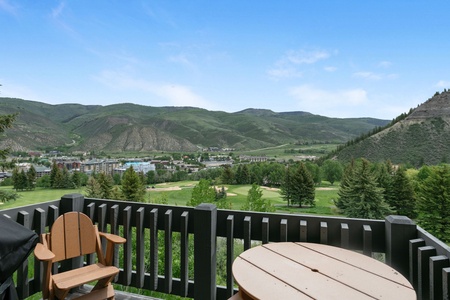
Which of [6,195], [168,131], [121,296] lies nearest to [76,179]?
[6,195]

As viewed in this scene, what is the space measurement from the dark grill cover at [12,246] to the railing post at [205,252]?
1204 millimetres

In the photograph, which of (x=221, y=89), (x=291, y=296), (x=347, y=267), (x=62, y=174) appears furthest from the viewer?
(x=221, y=89)

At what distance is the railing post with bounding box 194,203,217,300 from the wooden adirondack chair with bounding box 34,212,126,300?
684mm

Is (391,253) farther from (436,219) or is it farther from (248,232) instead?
(436,219)

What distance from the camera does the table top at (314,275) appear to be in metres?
1.48

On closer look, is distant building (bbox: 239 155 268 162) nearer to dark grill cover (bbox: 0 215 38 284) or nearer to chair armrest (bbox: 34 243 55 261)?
chair armrest (bbox: 34 243 55 261)

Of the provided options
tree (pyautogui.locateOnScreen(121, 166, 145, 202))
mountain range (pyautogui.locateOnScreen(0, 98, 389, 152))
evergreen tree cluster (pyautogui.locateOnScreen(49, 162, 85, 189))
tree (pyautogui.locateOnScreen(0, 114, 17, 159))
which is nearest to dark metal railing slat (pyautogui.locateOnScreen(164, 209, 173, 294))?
tree (pyautogui.locateOnScreen(0, 114, 17, 159))

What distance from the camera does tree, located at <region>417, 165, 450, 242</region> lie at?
36.5 metres

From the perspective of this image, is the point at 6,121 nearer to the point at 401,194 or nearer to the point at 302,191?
the point at 302,191

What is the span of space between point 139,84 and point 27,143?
154 feet

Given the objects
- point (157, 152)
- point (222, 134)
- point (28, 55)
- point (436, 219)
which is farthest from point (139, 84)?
point (436, 219)

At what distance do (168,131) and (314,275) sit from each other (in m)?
123

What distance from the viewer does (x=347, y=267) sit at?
1.79 metres

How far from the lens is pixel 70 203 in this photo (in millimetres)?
3010
